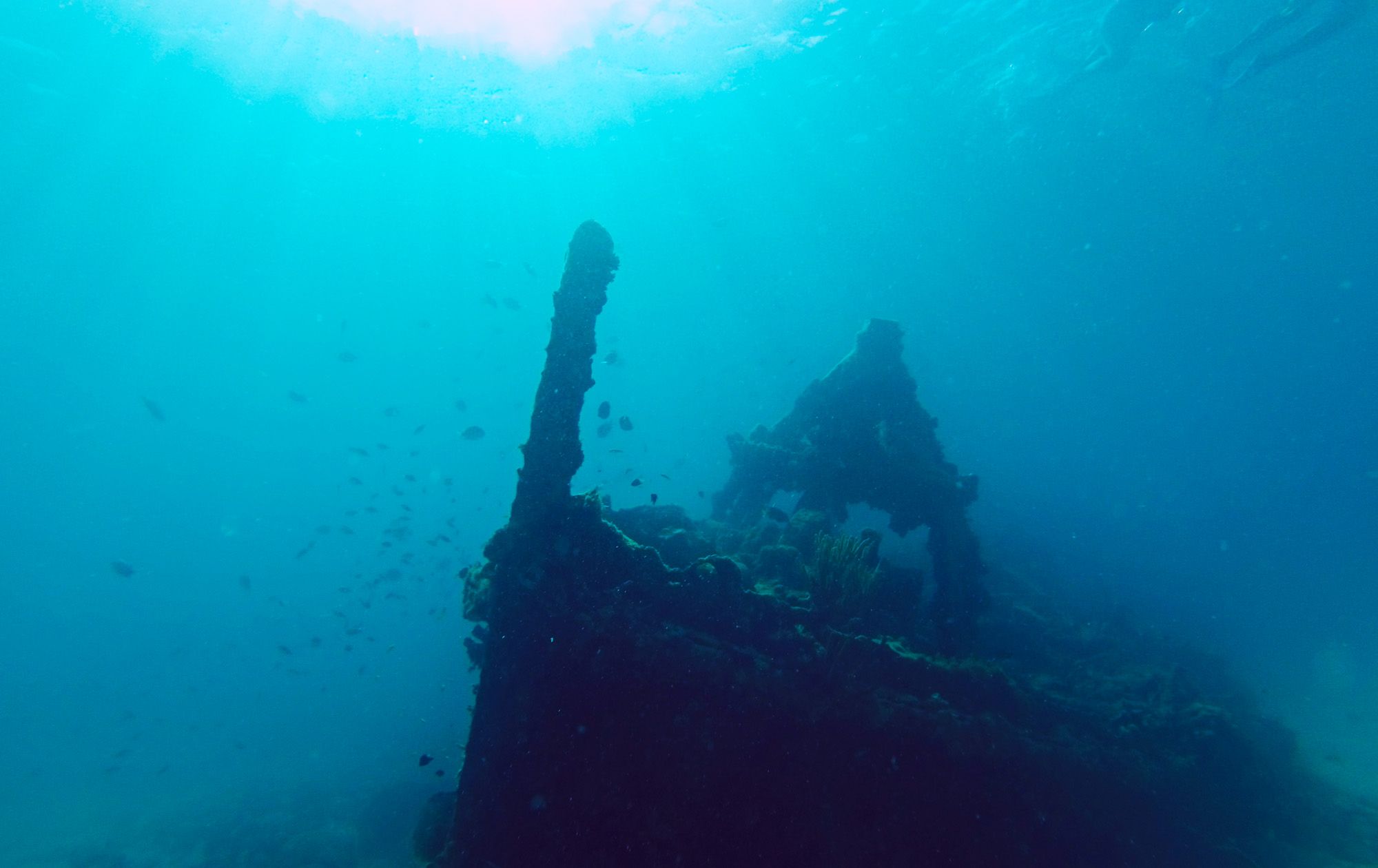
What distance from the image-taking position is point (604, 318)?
107 m

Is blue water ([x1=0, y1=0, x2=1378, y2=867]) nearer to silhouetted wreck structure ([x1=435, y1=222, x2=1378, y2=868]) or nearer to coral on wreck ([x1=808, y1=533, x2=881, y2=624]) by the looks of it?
silhouetted wreck structure ([x1=435, y1=222, x2=1378, y2=868])

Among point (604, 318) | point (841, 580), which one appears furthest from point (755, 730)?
point (604, 318)

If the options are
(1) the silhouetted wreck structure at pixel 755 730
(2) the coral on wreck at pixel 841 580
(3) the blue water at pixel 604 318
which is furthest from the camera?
(3) the blue water at pixel 604 318

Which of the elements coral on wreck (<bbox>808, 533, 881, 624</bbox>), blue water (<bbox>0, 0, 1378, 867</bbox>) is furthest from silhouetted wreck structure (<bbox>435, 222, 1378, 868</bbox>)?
blue water (<bbox>0, 0, 1378, 867</bbox>)

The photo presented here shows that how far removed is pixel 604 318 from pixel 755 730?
10497cm

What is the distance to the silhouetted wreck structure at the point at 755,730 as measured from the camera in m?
5.72

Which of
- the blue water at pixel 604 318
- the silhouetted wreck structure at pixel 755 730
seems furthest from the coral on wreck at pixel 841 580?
the blue water at pixel 604 318

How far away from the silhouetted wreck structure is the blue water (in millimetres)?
15605

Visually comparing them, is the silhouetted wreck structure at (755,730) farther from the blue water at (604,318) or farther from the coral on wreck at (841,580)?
the blue water at (604,318)

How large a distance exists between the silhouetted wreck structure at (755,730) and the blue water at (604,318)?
1561 centimetres

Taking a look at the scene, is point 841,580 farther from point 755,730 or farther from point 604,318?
point 604,318

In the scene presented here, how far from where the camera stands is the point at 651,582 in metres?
6.95

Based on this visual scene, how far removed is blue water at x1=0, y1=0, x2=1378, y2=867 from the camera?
27703 mm

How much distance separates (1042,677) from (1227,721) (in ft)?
8.55
